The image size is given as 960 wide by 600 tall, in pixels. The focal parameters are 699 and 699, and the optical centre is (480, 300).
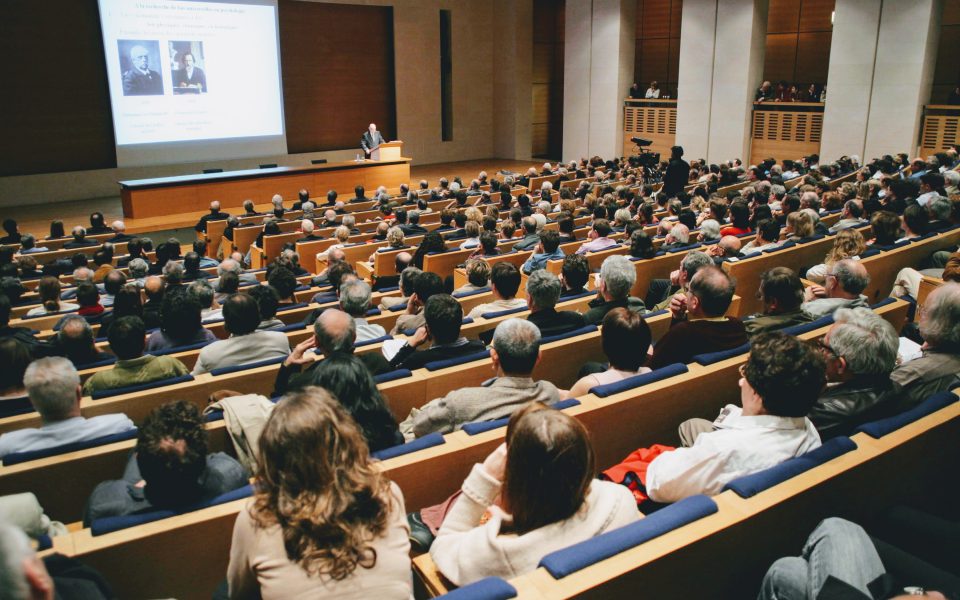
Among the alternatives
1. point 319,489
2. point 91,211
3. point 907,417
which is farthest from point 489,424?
point 91,211

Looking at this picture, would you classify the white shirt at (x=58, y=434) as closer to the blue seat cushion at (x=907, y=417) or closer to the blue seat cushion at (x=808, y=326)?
the blue seat cushion at (x=907, y=417)

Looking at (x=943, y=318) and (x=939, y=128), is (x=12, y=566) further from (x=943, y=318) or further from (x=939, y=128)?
(x=939, y=128)

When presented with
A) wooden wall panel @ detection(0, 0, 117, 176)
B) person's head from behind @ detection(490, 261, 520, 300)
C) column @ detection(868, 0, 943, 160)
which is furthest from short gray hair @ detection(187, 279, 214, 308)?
column @ detection(868, 0, 943, 160)

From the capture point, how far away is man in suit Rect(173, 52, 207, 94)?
482 inches

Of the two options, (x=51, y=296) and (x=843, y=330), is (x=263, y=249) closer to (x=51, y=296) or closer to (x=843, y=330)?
(x=51, y=296)

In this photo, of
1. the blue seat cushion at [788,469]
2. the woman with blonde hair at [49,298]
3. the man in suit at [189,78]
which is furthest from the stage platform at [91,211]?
the blue seat cushion at [788,469]

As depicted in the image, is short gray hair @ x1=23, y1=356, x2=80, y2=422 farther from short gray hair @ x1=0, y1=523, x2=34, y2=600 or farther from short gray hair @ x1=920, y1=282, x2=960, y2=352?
short gray hair @ x1=920, y1=282, x2=960, y2=352

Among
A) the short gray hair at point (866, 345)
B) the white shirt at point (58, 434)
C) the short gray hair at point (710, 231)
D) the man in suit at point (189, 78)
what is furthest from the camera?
the man in suit at point (189, 78)

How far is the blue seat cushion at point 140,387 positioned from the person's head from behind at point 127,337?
211mm

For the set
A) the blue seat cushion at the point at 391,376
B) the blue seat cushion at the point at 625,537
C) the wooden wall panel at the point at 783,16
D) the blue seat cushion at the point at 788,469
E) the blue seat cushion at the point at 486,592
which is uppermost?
the wooden wall panel at the point at 783,16

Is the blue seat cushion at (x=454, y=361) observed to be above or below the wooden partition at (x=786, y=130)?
below

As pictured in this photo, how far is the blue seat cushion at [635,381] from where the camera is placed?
2.69 m

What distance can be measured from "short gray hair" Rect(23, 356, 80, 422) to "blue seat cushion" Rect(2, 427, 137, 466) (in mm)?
162

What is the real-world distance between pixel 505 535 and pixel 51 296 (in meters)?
4.77
